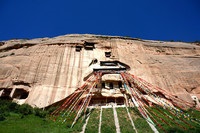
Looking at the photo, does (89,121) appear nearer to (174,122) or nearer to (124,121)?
(124,121)

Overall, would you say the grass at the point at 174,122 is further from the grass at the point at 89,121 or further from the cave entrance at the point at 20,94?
the cave entrance at the point at 20,94

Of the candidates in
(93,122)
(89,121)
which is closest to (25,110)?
(89,121)

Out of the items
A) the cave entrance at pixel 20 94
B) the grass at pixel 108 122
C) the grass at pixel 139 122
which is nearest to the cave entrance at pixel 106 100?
the grass at pixel 108 122

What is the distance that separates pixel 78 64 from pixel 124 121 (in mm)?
11119

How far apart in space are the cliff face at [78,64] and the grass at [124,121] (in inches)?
249

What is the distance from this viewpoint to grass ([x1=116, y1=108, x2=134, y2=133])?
1201 cm

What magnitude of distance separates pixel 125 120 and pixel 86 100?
539cm

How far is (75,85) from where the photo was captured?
65.5 ft

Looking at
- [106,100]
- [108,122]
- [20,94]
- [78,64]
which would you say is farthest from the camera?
[78,64]

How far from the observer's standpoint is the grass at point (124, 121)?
12.0m

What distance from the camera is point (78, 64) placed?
22.6 meters

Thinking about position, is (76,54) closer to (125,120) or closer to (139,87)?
(139,87)


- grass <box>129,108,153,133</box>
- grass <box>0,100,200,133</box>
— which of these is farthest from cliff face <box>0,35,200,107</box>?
grass <box>129,108,153,133</box>

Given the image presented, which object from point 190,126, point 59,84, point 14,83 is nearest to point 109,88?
point 59,84
